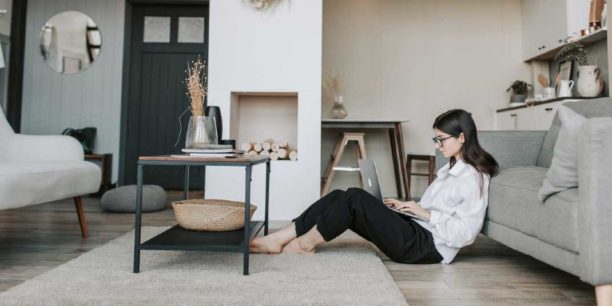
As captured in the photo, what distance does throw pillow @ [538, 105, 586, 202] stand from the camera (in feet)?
4.98

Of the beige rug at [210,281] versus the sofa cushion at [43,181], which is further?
the sofa cushion at [43,181]

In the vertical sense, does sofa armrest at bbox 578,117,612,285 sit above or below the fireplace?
below

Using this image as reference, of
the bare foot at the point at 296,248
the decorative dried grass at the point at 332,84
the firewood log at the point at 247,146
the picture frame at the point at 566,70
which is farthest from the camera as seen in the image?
the decorative dried grass at the point at 332,84

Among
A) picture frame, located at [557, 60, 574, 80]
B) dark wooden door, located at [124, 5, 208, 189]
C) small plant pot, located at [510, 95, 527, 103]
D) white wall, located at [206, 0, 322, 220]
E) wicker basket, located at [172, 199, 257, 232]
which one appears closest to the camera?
wicker basket, located at [172, 199, 257, 232]

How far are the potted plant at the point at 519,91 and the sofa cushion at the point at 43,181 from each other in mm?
4429


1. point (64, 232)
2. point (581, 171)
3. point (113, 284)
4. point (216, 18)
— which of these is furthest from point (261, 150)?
point (581, 171)

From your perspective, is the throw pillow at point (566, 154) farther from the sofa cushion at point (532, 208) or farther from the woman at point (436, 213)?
the woman at point (436, 213)

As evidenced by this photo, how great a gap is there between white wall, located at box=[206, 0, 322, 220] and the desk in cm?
94

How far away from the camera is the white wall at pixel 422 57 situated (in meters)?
5.39

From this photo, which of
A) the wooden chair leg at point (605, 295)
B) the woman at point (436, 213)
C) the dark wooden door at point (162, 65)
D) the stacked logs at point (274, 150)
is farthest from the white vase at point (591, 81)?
the dark wooden door at point (162, 65)

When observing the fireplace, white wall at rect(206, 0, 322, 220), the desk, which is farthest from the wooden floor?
the desk

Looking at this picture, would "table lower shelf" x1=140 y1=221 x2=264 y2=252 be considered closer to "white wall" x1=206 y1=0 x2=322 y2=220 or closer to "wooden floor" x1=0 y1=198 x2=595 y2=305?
"wooden floor" x1=0 y1=198 x2=595 y2=305

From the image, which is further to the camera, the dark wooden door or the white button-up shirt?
the dark wooden door

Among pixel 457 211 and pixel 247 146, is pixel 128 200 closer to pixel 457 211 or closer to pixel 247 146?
pixel 247 146
